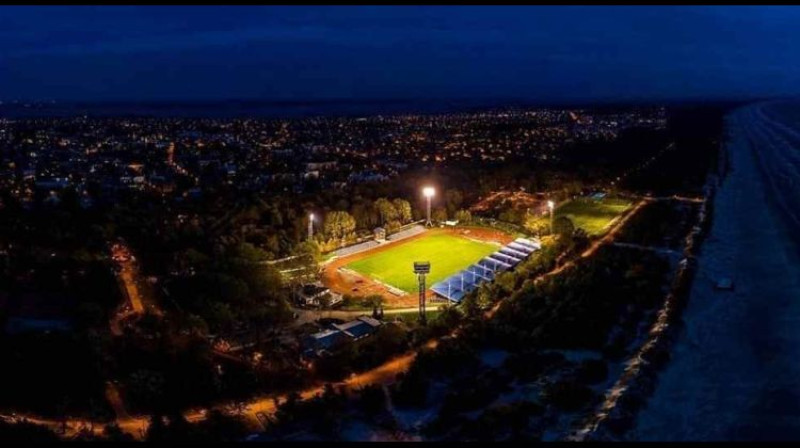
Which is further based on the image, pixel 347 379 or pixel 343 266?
pixel 343 266

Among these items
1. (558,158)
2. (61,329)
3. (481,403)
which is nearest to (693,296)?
(481,403)

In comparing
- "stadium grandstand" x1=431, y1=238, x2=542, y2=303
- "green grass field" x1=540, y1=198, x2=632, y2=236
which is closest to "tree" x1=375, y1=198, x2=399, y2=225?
"stadium grandstand" x1=431, y1=238, x2=542, y2=303

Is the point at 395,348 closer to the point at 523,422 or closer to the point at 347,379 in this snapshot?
the point at 347,379

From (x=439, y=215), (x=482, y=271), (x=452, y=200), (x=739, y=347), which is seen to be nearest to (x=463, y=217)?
(x=439, y=215)

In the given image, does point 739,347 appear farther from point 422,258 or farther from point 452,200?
point 452,200

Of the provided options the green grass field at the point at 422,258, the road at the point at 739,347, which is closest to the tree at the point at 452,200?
the green grass field at the point at 422,258

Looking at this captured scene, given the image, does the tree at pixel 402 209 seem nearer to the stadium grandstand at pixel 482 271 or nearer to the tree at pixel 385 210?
the tree at pixel 385 210
